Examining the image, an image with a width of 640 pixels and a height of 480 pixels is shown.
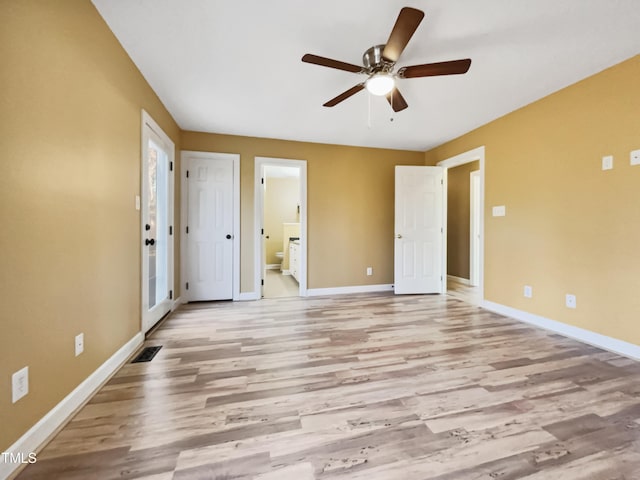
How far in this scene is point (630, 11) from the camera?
5.35ft

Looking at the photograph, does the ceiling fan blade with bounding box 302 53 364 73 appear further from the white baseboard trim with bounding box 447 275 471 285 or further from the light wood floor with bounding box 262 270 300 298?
the white baseboard trim with bounding box 447 275 471 285

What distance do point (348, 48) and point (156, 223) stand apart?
8.66 ft

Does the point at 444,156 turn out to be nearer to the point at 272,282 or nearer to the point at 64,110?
the point at 272,282

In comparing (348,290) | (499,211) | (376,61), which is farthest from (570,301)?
(376,61)

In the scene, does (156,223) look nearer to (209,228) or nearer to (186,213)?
(186,213)

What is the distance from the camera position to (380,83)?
1.92 metres

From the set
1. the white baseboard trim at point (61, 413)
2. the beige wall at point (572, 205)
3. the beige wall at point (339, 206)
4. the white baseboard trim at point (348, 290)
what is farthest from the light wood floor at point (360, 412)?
the beige wall at point (339, 206)

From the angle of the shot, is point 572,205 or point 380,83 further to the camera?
point 572,205

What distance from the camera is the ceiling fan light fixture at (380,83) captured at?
189 cm

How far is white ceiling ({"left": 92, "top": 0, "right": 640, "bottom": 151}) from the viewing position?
1623 millimetres

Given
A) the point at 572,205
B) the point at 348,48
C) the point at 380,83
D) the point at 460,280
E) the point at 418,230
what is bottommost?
the point at 460,280

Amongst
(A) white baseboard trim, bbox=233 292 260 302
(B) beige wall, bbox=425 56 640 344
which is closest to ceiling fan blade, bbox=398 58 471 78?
(B) beige wall, bbox=425 56 640 344

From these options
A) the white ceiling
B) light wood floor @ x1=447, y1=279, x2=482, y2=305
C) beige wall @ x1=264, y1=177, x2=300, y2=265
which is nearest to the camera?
the white ceiling

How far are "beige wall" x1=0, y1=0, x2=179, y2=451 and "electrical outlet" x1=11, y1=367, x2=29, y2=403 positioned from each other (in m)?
0.02
